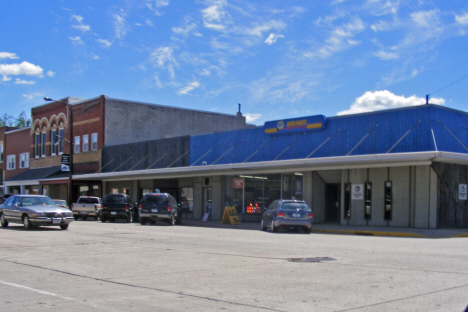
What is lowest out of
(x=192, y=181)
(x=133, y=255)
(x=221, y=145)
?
(x=133, y=255)

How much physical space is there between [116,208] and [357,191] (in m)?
14.7

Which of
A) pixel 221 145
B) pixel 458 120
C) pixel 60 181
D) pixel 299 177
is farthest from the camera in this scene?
pixel 60 181

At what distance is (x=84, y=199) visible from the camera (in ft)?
112

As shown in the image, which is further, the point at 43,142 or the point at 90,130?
the point at 43,142

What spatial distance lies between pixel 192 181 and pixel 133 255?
73.5 ft

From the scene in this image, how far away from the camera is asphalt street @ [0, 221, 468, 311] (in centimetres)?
737

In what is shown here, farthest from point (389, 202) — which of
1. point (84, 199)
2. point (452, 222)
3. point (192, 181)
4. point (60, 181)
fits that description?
point (60, 181)

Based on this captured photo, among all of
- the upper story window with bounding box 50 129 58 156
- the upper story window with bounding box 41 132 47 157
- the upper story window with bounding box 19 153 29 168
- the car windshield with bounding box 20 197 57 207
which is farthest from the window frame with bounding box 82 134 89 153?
the car windshield with bounding box 20 197 57 207

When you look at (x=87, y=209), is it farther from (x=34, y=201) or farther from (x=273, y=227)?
(x=273, y=227)

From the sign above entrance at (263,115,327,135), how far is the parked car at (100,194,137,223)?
9819mm

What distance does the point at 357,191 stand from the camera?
25406mm

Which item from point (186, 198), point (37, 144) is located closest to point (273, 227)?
point (186, 198)

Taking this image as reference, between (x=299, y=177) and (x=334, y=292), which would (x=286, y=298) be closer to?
(x=334, y=292)

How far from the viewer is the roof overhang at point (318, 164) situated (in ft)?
69.0
